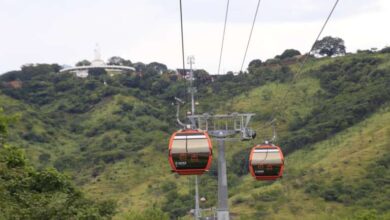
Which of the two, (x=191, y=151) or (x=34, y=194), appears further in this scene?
(x=34, y=194)

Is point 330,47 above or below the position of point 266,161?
above

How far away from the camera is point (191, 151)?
2289cm

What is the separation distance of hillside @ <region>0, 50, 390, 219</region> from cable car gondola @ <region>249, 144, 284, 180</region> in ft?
71.3

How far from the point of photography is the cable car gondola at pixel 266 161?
2895 centimetres

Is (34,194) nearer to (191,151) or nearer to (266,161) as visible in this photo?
(191,151)

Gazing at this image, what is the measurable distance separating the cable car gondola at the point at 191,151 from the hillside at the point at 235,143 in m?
28.2

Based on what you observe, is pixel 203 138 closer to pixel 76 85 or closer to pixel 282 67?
pixel 282 67

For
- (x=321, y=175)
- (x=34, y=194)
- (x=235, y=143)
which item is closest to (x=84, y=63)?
(x=235, y=143)

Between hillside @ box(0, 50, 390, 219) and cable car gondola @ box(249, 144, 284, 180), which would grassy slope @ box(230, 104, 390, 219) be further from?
cable car gondola @ box(249, 144, 284, 180)

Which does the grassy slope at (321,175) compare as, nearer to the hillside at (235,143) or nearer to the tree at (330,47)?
the hillside at (235,143)

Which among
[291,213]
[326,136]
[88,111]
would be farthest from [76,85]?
[291,213]

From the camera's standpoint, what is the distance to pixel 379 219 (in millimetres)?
50656

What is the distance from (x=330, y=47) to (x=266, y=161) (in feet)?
316

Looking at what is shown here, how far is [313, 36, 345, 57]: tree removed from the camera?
12175cm
